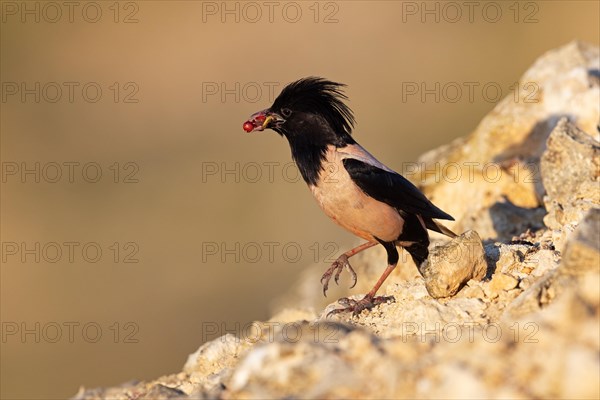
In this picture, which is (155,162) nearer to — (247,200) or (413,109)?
(247,200)

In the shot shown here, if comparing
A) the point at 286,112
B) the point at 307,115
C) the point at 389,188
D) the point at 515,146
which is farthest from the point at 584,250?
the point at 515,146

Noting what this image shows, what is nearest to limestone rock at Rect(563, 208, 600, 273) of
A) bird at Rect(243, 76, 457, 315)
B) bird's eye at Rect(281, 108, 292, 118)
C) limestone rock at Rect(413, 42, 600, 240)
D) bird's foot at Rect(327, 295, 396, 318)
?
bird's foot at Rect(327, 295, 396, 318)

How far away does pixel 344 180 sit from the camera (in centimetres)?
805

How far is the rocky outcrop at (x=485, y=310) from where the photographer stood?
484cm

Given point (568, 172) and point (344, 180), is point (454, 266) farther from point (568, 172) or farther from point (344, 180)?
point (568, 172)

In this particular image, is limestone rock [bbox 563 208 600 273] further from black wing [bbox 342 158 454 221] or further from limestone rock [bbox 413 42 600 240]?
limestone rock [bbox 413 42 600 240]

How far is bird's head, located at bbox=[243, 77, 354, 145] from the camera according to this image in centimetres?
844

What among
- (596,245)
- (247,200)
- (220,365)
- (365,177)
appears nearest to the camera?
(596,245)

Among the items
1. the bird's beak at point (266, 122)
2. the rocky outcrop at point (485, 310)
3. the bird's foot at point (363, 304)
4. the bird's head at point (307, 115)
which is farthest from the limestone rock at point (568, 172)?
the bird's beak at point (266, 122)

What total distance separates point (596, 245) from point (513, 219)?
194 inches

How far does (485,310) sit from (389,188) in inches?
78.2

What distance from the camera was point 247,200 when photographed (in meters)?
Answer: 26.9

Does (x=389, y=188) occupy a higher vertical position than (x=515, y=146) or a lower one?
lower

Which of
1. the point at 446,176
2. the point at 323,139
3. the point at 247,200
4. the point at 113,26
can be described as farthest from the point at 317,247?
the point at 113,26
